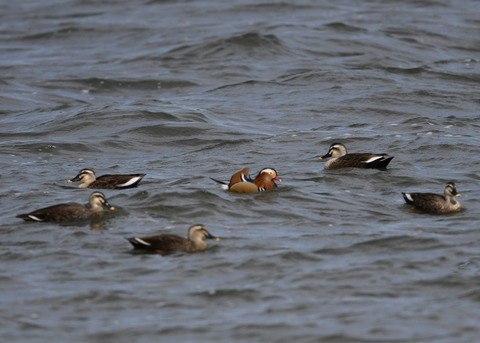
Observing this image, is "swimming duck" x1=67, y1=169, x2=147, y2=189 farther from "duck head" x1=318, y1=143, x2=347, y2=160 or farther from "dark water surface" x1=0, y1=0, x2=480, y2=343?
"duck head" x1=318, y1=143, x2=347, y2=160

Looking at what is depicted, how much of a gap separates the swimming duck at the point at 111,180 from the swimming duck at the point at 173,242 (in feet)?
12.3

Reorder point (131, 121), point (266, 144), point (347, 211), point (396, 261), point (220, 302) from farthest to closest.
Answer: point (131, 121) < point (266, 144) < point (347, 211) < point (396, 261) < point (220, 302)

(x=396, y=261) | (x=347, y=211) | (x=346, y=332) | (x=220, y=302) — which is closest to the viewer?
(x=346, y=332)

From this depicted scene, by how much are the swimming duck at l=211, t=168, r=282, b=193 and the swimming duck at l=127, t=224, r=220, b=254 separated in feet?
10.7

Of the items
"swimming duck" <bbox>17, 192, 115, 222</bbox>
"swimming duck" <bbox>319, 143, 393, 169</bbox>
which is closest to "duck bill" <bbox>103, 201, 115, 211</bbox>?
"swimming duck" <bbox>17, 192, 115, 222</bbox>

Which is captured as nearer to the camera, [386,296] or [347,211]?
[386,296]

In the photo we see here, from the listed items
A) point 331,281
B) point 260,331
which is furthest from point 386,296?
point 260,331

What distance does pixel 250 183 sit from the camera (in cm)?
1622

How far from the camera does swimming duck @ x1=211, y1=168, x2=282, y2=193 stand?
1623cm

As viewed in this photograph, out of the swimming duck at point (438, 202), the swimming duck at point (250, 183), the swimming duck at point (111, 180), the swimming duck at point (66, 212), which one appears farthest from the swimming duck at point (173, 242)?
the swimming duck at point (438, 202)

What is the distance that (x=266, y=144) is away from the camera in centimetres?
2116

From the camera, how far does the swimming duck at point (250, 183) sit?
1623 centimetres

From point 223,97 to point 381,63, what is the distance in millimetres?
6332

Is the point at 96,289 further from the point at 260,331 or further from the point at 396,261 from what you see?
the point at 396,261
